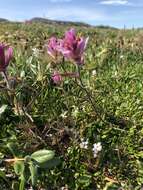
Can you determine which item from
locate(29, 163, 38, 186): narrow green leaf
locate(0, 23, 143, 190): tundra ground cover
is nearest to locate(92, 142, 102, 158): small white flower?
locate(0, 23, 143, 190): tundra ground cover

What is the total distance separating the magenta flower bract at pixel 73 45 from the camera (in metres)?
3.31

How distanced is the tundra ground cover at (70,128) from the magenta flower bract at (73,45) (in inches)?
5.1

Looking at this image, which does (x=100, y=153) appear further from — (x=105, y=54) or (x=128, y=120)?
(x=105, y=54)

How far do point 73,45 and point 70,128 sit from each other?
34.2 inches

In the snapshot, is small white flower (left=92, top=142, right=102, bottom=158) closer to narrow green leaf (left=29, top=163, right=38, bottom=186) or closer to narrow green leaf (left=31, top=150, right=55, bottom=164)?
narrow green leaf (left=31, top=150, right=55, bottom=164)

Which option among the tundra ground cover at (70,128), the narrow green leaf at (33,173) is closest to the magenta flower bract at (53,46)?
the tundra ground cover at (70,128)

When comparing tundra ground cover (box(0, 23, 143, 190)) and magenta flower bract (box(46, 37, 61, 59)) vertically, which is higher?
magenta flower bract (box(46, 37, 61, 59))

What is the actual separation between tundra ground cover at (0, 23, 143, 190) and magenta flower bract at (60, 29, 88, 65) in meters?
0.13

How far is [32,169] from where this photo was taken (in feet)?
10.6

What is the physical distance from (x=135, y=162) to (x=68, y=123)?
62 cm

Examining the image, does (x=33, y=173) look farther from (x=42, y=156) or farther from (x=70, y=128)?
(x=70, y=128)

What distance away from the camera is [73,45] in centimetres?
332

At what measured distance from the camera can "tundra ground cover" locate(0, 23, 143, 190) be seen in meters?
3.51

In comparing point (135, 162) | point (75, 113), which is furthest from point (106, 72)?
point (135, 162)
